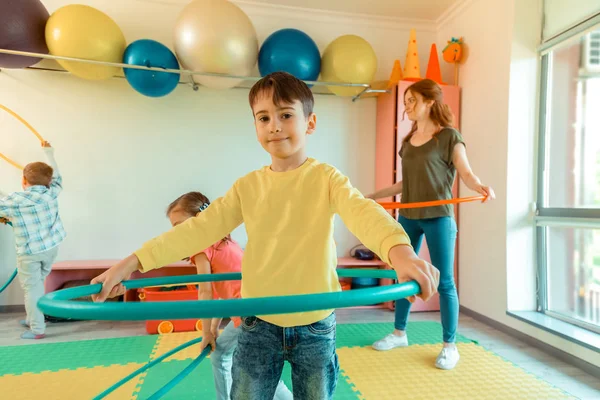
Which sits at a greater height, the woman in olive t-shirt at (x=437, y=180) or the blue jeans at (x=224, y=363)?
the woman in olive t-shirt at (x=437, y=180)

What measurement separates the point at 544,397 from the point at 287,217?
82.4 inches

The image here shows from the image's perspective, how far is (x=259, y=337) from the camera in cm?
112

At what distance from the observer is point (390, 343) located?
9.12ft

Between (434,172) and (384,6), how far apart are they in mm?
2492

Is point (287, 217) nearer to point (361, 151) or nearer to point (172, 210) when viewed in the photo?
point (172, 210)

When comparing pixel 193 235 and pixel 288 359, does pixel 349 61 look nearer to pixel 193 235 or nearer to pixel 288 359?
pixel 193 235

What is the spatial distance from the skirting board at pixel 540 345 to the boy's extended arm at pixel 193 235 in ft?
8.77

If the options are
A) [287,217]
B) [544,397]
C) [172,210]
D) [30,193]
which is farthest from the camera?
[30,193]

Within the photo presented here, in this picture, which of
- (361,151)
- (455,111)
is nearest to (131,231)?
(361,151)

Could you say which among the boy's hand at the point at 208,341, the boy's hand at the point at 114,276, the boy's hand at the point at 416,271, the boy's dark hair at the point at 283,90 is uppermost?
the boy's dark hair at the point at 283,90

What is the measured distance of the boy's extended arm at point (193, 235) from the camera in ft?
3.46

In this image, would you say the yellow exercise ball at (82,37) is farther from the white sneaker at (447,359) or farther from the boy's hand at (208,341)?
the white sneaker at (447,359)

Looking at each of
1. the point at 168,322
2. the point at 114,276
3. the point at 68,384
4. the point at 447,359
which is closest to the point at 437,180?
the point at 447,359

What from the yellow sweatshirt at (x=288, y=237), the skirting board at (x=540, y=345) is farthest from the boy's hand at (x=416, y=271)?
the skirting board at (x=540, y=345)
